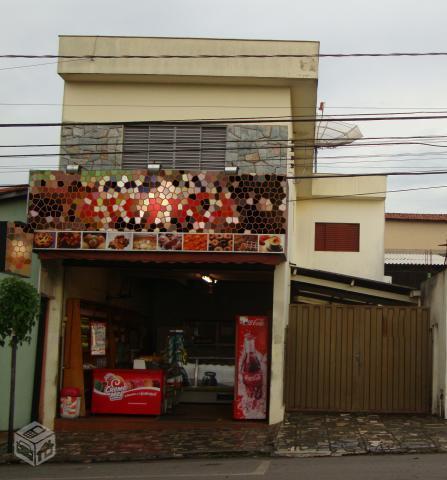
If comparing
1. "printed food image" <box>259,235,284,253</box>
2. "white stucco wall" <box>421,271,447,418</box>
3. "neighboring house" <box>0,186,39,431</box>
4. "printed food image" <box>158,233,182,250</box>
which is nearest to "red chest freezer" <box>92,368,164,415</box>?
"neighboring house" <box>0,186,39,431</box>

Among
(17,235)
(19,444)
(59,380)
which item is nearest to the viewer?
(19,444)

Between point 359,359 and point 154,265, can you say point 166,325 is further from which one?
point 359,359

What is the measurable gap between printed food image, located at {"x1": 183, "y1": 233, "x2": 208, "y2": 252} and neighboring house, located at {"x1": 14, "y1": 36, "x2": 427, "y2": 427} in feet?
0.07

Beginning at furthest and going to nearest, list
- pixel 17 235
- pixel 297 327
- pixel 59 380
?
pixel 297 327, pixel 59 380, pixel 17 235

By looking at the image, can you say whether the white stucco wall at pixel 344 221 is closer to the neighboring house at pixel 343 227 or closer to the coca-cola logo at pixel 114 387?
the neighboring house at pixel 343 227

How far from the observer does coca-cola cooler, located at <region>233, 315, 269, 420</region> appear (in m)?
15.3

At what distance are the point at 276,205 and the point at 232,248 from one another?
1.19m

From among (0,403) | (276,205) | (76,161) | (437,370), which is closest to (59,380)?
(0,403)

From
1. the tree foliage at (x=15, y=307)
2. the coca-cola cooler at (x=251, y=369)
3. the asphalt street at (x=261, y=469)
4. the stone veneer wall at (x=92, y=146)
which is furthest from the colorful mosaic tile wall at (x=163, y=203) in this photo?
the asphalt street at (x=261, y=469)

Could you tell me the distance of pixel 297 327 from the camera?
53.5ft

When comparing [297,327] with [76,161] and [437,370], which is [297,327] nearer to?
[437,370]

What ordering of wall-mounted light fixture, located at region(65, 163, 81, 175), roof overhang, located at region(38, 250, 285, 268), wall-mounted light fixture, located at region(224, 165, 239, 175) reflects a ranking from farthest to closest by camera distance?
wall-mounted light fixture, located at region(65, 163, 81, 175)
wall-mounted light fixture, located at region(224, 165, 239, 175)
roof overhang, located at region(38, 250, 285, 268)

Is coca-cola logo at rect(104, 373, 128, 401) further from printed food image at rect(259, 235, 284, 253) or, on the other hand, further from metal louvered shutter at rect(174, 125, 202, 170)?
metal louvered shutter at rect(174, 125, 202, 170)

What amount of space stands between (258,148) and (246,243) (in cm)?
237
